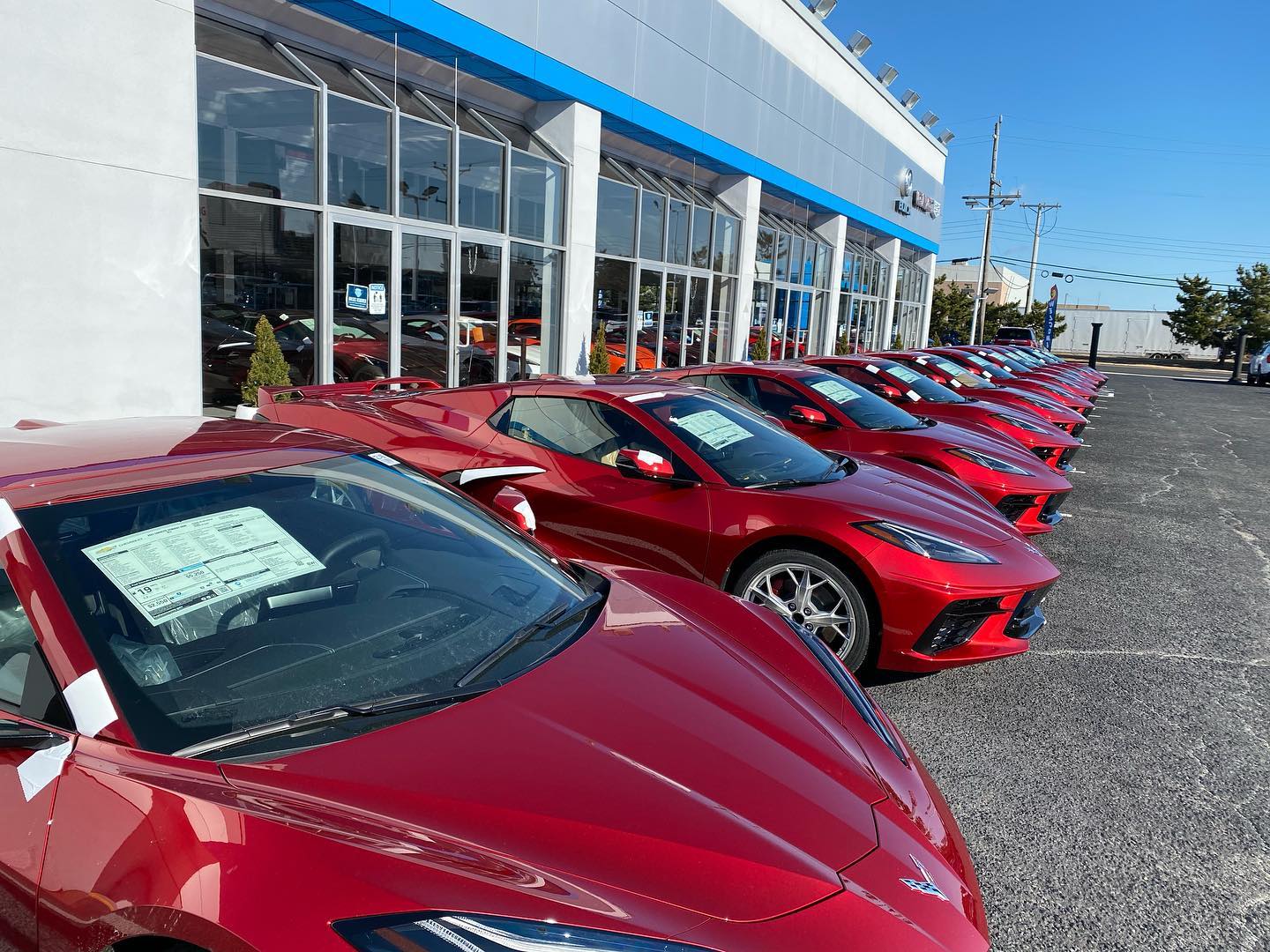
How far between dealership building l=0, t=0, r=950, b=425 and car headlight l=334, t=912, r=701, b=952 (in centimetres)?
663

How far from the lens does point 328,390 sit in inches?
234

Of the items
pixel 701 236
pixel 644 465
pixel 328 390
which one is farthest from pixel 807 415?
pixel 701 236

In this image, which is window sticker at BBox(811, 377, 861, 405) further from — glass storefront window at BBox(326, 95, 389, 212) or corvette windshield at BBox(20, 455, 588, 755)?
glass storefront window at BBox(326, 95, 389, 212)

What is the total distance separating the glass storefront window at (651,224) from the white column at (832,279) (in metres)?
9.73

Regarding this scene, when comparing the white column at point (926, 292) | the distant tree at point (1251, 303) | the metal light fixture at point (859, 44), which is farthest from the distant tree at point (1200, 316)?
the metal light fixture at point (859, 44)

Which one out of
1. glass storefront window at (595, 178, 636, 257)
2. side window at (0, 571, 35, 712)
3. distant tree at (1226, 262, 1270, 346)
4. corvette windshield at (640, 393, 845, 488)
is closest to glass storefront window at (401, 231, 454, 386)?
glass storefront window at (595, 178, 636, 257)

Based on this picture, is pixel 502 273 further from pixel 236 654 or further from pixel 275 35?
pixel 236 654

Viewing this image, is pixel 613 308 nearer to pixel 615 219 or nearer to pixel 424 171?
pixel 615 219

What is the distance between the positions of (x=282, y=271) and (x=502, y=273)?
3627 mm

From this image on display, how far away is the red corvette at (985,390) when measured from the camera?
1079 centimetres

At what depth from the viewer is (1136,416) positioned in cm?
1788

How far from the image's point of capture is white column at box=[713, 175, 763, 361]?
61.5 ft

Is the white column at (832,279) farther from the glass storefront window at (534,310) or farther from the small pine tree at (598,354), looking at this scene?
the glass storefront window at (534,310)

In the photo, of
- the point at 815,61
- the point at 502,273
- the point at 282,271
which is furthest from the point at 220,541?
the point at 815,61
